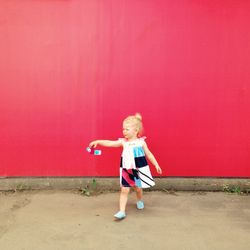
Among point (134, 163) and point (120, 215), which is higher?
point (134, 163)

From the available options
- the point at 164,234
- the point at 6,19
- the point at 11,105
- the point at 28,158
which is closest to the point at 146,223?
the point at 164,234

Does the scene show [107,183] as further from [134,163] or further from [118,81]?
[118,81]

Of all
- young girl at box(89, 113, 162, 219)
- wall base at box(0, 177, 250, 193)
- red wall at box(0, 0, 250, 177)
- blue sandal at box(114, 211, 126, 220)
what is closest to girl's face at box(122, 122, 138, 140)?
young girl at box(89, 113, 162, 219)

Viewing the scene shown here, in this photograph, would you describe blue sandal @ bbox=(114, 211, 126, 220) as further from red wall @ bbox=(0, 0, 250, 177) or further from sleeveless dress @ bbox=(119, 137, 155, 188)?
red wall @ bbox=(0, 0, 250, 177)

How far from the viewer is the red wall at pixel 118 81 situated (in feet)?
14.8

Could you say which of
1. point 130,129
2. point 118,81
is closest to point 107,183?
point 130,129

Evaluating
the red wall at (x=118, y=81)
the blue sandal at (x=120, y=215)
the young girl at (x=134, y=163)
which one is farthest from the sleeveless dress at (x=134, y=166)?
the red wall at (x=118, y=81)

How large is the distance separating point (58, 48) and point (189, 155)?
1.95 metres

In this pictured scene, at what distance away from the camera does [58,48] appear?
456 cm

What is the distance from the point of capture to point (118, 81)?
182 inches

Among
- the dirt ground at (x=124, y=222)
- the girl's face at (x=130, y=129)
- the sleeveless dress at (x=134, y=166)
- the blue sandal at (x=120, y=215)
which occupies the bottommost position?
the dirt ground at (x=124, y=222)

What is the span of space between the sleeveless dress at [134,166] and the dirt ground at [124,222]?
0.34 m

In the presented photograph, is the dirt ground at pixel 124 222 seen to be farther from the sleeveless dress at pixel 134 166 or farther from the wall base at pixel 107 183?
the sleeveless dress at pixel 134 166

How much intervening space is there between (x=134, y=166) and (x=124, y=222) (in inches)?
22.1
